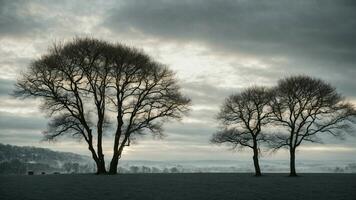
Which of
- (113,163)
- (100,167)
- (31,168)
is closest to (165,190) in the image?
(100,167)

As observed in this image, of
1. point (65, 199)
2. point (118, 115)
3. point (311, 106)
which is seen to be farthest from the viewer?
point (311, 106)

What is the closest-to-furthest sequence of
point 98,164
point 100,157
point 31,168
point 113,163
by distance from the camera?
point 98,164, point 100,157, point 113,163, point 31,168

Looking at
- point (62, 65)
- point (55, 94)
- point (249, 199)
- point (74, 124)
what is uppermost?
point (62, 65)

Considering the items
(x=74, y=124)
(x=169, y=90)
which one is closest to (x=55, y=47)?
(x=74, y=124)

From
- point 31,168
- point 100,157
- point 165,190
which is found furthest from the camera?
point 31,168

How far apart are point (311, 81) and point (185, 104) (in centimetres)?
1767

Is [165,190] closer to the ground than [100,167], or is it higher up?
closer to the ground

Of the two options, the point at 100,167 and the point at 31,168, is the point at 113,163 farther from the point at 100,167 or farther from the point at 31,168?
the point at 31,168

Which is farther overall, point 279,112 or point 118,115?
point 279,112

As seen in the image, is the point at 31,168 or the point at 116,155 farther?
the point at 31,168

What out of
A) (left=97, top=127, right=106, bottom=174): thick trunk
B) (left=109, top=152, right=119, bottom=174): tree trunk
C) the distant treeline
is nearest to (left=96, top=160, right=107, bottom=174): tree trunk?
(left=97, top=127, right=106, bottom=174): thick trunk

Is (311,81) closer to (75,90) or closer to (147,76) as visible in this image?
(147,76)

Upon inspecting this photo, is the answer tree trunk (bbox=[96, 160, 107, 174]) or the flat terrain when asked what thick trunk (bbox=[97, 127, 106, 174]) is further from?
the flat terrain

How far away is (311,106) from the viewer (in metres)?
52.3
